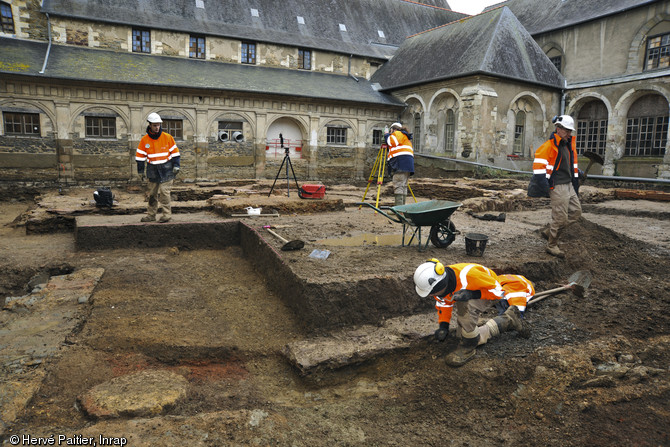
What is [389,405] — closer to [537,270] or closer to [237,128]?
[537,270]

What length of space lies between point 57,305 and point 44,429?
8.34 ft

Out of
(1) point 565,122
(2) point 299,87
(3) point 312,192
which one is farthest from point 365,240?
(2) point 299,87

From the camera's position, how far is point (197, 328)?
484 centimetres

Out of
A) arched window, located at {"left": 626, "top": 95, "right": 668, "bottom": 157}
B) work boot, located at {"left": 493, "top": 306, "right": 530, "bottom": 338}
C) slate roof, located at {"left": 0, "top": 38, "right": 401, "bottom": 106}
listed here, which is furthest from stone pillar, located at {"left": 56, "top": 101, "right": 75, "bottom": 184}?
arched window, located at {"left": 626, "top": 95, "right": 668, "bottom": 157}

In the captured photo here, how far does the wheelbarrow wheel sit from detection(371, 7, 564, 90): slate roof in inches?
604

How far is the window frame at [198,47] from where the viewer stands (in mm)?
22016

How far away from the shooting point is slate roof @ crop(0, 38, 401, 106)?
17453 millimetres

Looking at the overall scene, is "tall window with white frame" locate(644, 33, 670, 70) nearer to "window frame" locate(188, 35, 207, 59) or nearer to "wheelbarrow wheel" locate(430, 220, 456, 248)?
"wheelbarrow wheel" locate(430, 220, 456, 248)

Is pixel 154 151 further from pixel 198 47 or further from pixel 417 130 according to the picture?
pixel 417 130

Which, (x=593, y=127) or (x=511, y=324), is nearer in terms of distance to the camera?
(x=511, y=324)

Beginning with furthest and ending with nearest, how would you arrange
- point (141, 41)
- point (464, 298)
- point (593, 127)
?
point (593, 127)
point (141, 41)
point (464, 298)

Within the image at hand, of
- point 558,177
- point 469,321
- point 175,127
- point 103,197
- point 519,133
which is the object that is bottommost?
point 469,321

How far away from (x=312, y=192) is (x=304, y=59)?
16.5 m

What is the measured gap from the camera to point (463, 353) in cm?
397
